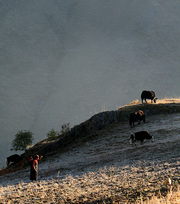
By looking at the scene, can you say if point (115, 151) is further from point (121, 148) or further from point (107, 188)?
point (107, 188)

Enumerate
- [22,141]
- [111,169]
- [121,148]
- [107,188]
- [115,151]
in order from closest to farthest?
1. [107,188]
2. [111,169]
3. [115,151]
4. [121,148]
5. [22,141]

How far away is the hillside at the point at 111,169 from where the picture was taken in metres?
11.5

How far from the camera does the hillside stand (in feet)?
37.8

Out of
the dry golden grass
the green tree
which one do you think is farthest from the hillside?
the green tree

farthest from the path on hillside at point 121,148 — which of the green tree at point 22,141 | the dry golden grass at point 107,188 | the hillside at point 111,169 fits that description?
the green tree at point 22,141

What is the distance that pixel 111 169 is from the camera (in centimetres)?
1588

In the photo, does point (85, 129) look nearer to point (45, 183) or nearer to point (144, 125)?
point (144, 125)

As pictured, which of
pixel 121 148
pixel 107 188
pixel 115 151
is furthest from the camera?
pixel 121 148

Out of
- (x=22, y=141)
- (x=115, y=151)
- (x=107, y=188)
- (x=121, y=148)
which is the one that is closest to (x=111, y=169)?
(x=107, y=188)

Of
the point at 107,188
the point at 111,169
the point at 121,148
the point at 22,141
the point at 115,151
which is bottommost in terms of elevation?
the point at 107,188

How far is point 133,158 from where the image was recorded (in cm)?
1797

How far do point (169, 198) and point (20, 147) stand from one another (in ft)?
143

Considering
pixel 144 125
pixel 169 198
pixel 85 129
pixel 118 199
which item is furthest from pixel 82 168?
pixel 85 129

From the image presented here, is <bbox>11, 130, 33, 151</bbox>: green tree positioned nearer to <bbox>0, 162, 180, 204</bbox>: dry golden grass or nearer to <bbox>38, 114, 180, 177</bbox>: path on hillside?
<bbox>38, 114, 180, 177</bbox>: path on hillside
